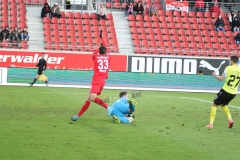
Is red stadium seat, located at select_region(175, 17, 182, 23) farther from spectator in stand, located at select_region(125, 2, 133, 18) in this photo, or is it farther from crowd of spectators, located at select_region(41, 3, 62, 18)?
crowd of spectators, located at select_region(41, 3, 62, 18)

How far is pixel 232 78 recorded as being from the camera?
1561 centimetres

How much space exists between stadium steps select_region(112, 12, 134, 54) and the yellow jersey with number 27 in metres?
22.4

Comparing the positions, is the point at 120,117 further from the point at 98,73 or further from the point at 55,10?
the point at 55,10

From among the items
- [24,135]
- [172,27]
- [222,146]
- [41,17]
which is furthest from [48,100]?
[172,27]

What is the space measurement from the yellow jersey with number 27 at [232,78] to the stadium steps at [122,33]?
2245cm

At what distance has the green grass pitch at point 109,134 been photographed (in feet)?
38.3

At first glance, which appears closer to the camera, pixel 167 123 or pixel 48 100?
pixel 167 123

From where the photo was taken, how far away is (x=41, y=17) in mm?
39562

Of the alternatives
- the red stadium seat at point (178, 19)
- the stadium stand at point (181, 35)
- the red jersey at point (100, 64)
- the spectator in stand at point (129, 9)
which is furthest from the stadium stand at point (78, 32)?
the red jersey at point (100, 64)

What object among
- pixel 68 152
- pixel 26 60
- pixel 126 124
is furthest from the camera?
pixel 26 60

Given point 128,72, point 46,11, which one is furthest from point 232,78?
point 46,11

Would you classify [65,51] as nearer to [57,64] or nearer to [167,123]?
[57,64]

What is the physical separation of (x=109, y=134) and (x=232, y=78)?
3.79 meters

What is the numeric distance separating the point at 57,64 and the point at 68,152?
24.5m
